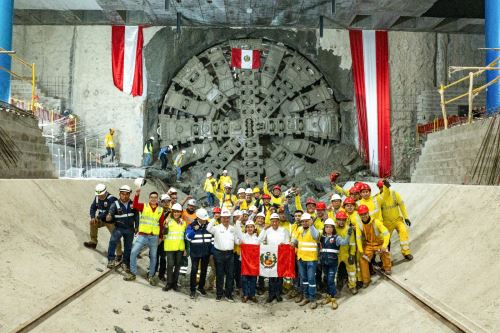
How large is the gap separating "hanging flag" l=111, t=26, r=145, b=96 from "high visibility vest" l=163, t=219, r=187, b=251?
12057 millimetres

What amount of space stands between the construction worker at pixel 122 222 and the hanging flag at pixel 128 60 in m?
11.7

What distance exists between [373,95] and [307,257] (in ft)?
41.7

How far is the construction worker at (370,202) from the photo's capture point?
753 cm

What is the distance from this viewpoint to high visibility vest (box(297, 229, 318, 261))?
724 cm

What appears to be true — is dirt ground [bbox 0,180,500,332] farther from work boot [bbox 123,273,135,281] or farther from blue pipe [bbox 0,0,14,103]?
blue pipe [bbox 0,0,14,103]

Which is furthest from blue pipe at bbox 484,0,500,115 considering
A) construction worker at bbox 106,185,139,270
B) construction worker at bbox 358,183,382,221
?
construction worker at bbox 106,185,139,270

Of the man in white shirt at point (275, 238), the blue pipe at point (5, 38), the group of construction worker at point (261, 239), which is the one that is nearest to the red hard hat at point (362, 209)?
the group of construction worker at point (261, 239)

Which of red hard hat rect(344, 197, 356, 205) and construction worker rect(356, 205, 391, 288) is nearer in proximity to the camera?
construction worker rect(356, 205, 391, 288)

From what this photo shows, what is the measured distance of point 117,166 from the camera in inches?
700

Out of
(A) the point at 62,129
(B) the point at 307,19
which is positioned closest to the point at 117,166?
(A) the point at 62,129

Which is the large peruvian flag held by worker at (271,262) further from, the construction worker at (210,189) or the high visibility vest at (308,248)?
the construction worker at (210,189)

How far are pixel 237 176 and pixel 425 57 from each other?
29.9ft

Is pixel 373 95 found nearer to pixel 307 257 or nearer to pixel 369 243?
pixel 369 243

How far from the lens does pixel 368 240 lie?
23.6 feet
